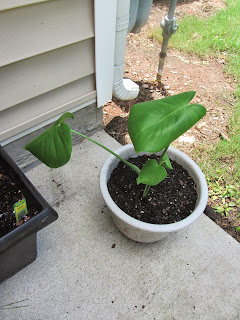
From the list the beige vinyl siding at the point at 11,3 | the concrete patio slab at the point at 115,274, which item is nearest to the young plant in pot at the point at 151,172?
the concrete patio slab at the point at 115,274

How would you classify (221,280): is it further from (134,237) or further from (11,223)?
(11,223)

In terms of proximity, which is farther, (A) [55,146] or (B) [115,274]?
(B) [115,274]

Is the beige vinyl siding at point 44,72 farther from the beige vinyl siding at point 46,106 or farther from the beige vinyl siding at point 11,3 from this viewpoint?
the beige vinyl siding at point 11,3

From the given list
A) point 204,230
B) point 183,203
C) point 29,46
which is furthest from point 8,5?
point 204,230

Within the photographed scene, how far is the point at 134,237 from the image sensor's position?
123 cm

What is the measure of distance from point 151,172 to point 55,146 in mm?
342

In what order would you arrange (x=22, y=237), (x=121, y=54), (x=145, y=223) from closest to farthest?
(x=22, y=237) < (x=145, y=223) < (x=121, y=54)

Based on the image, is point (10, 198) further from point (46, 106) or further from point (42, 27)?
point (42, 27)

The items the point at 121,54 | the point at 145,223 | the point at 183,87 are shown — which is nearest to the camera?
the point at 145,223

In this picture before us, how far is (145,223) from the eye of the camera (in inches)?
41.6

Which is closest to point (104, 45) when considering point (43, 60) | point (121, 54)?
point (121, 54)

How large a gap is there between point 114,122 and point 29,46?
2.71 ft

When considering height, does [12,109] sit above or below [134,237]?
above

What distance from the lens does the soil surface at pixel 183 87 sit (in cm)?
181
